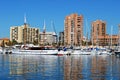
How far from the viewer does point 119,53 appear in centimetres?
15550

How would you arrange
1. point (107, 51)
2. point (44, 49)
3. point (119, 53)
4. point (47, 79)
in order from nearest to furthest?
point (47, 79) → point (119, 53) → point (44, 49) → point (107, 51)

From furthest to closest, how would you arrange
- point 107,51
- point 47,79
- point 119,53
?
point 107,51 → point 119,53 → point 47,79

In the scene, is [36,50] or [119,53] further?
[36,50]

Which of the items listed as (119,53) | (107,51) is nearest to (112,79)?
(119,53)

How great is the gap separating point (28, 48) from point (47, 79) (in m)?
126

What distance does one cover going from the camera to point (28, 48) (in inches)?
6767

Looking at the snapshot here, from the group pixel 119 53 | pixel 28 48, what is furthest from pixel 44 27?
pixel 119 53

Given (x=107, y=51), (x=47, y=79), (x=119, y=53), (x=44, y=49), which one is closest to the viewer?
(x=47, y=79)

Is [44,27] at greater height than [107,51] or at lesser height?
greater

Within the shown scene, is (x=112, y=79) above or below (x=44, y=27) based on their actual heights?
below

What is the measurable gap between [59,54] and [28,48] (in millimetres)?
18384

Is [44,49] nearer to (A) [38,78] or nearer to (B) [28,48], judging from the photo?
(B) [28,48]

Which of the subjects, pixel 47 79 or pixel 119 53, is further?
pixel 119 53

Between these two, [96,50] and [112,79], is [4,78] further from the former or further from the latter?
[96,50]
